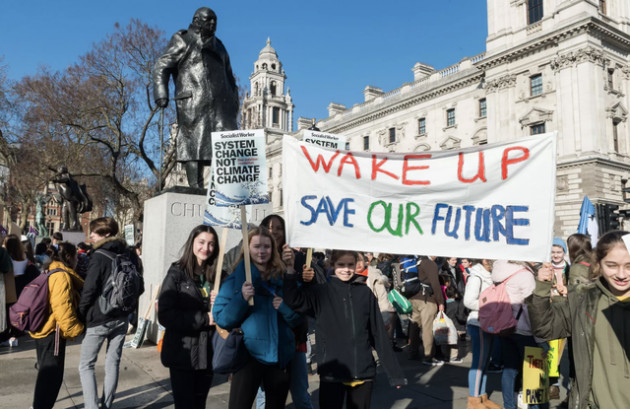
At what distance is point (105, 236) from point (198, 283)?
1096mm

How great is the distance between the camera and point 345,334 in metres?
3.35

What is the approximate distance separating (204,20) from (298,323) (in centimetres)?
543

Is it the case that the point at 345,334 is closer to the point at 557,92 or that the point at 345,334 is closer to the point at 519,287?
the point at 519,287

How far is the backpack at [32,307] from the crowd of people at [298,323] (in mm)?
67

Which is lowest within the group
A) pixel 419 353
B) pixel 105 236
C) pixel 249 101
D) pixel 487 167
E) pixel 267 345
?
pixel 419 353

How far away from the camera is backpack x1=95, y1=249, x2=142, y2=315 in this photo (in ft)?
12.8

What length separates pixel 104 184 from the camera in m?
30.2

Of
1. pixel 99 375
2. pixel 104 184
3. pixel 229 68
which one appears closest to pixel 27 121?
pixel 104 184

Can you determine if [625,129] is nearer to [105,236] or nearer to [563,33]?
[563,33]

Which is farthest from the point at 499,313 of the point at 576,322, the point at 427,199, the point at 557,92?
the point at 557,92

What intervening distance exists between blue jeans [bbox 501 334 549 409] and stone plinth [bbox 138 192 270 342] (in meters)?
3.68

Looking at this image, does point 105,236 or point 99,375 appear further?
point 99,375

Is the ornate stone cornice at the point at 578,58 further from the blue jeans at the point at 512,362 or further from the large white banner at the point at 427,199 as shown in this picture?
the large white banner at the point at 427,199

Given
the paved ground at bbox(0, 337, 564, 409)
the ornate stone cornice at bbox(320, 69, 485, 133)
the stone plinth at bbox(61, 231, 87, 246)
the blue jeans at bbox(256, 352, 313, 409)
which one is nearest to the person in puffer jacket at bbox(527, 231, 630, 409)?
the blue jeans at bbox(256, 352, 313, 409)
